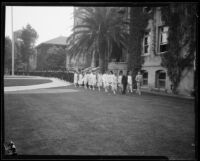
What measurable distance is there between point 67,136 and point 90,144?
0.86m

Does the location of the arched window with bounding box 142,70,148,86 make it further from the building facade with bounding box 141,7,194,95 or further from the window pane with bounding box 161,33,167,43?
the window pane with bounding box 161,33,167,43

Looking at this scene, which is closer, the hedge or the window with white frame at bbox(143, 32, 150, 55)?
the window with white frame at bbox(143, 32, 150, 55)

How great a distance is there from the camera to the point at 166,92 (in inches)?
709

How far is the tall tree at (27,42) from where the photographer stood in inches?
2288

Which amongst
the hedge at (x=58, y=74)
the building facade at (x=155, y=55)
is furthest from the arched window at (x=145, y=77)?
the hedge at (x=58, y=74)

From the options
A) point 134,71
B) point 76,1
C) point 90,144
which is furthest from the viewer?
point 134,71

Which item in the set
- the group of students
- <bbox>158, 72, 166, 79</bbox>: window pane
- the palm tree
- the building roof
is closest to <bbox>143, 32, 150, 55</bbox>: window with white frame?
the palm tree

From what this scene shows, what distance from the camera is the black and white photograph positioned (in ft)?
16.1

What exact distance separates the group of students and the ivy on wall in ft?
8.92

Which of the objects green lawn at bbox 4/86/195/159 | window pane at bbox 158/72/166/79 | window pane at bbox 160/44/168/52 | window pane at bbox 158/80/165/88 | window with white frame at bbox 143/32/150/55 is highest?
window with white frame at bbox 143/32/150/55

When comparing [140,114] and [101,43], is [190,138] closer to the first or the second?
[140,114]

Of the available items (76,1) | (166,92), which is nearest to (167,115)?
(76,1)

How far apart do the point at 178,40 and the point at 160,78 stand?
4003mm

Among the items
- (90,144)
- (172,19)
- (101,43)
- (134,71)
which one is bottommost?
(90,144)
